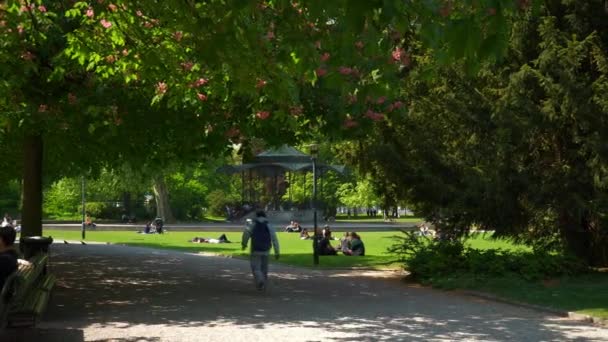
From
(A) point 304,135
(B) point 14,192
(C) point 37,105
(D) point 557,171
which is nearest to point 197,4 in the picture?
(C) point 37,105

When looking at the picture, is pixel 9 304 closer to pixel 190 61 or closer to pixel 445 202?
pixel 190 61

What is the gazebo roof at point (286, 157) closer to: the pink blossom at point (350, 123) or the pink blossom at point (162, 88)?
the pink blossom at point (350, 123)

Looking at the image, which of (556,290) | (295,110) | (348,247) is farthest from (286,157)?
(295,110)

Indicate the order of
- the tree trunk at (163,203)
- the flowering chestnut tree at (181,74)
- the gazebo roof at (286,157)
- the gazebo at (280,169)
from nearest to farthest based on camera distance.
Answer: the flowering chestnut tree at (181,74), the gazebo at (280,169), the gazebo roof at (286,157), the tree trunk at (163,203)

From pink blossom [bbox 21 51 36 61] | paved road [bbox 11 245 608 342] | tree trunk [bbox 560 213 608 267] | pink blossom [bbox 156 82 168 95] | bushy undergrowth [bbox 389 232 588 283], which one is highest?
pink blossom [bbox 21 51 36 61]

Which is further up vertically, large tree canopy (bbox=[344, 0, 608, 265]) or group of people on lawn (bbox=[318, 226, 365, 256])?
large tree canopy (bbox=[344, 0, 608, 265])

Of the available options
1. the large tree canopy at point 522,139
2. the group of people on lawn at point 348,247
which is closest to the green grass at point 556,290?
the large tree canopy at point 522,139

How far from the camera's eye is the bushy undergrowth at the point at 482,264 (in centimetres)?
1716

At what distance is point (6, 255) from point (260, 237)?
7.76 m

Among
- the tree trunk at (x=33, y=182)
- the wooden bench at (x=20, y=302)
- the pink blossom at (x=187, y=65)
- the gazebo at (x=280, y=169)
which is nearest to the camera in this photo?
the wooden bench at (x=20, y=302)

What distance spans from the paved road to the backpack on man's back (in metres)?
0.88

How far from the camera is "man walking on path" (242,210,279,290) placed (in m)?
15.6

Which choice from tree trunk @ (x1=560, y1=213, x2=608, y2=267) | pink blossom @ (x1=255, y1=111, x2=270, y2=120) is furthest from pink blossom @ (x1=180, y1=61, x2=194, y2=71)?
tree trunk @ (x1=560, y1=213, x2=608, y2=267)

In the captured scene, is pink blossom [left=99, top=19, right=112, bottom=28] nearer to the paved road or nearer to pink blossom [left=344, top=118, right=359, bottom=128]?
the paved road
